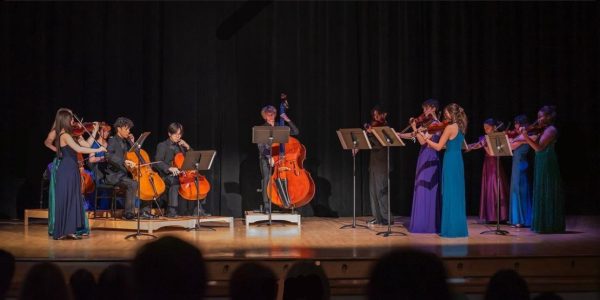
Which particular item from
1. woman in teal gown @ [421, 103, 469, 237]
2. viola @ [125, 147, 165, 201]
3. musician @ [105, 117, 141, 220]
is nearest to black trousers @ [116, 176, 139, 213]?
musician @ [105, 117, 141, 220]

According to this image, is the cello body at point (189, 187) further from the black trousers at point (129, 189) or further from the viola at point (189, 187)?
the black trousers at point (129, 189)

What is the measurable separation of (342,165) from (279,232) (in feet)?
9.77

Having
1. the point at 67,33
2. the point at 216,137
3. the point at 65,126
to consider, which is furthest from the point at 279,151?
the point at 67,33

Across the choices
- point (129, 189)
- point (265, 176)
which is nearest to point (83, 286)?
point (129, 189)

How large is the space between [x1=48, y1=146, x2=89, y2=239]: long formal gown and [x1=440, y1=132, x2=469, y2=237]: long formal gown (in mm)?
4412

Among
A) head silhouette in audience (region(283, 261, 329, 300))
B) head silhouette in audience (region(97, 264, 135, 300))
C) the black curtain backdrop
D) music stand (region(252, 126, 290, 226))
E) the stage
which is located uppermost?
the black curtain backdrop

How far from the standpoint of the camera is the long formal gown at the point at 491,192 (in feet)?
32.2

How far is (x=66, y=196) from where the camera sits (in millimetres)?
7812

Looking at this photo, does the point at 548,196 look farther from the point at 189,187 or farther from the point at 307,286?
the point at 307,286

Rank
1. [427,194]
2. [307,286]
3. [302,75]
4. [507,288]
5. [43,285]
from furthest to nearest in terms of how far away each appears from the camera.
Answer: [302,75], [427,194], [307,286], [507,288], [43,285]

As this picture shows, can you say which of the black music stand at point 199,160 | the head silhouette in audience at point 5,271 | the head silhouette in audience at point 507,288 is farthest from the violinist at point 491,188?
the head silhouette in audience at point 5,271

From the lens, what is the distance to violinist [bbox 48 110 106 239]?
25.5 feet

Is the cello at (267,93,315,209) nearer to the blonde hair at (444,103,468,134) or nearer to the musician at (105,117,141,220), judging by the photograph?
the musician at (105,117,141,220)

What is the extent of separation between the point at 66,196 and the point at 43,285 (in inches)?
234
